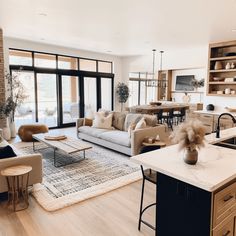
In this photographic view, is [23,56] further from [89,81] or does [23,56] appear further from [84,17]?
[84,17]

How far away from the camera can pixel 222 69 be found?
6184 mm

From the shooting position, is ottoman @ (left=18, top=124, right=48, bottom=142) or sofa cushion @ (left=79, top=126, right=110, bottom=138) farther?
ottoman @ (left=18, top=124, right=48, bottom=142)

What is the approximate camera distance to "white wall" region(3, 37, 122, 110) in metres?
6.79

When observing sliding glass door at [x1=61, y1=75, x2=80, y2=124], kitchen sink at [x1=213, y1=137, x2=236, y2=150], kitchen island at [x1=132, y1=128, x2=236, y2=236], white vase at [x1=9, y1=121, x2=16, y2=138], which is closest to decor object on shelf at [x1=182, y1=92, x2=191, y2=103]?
sliding glass door at [x1=61, y1=75, x2=80, y2=124]

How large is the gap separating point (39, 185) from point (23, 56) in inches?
209

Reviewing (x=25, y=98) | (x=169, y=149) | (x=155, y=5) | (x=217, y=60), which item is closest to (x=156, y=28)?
(x=155, y=5)

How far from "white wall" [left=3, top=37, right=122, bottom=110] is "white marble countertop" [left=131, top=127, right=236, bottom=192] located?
6.45 metres

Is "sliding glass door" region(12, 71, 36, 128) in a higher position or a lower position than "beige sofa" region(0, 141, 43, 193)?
higher

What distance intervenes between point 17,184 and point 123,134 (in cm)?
273

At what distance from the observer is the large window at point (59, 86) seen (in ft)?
24.2

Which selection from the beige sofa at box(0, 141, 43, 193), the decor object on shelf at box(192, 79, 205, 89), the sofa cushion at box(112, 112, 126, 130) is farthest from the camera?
the decor object on shelf at box(192, 79, 205, 89)

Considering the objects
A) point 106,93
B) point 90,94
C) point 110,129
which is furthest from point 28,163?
point 106,93

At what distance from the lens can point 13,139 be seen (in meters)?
6.43

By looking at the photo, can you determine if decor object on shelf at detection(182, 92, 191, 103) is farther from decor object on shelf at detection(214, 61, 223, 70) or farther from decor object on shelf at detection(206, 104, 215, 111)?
decor object on shelf at detection(214, 61, 223, 70)
